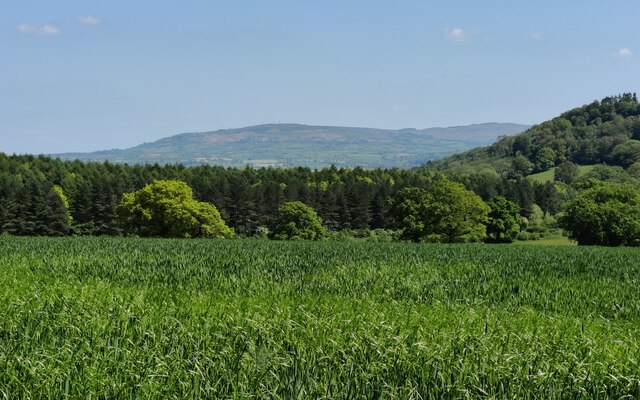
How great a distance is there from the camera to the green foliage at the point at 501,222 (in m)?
97.4

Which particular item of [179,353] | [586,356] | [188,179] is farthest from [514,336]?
[188,179]

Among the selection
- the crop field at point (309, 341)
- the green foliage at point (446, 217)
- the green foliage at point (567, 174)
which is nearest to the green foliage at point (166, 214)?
the green foliage at point (446, 217)

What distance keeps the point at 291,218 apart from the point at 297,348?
83069mm

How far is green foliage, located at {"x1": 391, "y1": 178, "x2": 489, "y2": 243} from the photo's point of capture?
8250 cm

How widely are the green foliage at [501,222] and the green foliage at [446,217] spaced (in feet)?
41.1

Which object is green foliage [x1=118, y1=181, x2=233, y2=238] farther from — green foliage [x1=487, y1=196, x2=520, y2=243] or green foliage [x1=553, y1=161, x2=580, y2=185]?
green foliage [x1=553, y1=161, x2=580, y2=185]

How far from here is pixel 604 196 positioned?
82.6 m

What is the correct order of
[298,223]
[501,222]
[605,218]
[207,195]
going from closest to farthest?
[605,218]
[298,223]
[501,222]
[207,195]

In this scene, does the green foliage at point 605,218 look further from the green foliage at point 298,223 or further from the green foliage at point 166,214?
the green foliage at point 166,214

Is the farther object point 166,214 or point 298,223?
point 298,223

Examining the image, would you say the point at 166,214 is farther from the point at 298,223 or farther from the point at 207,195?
the point at 207,195

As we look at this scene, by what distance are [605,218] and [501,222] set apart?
22.2m

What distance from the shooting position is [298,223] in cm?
8969

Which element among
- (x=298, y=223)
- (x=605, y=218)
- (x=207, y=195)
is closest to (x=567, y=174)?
(x=605, y=218)
